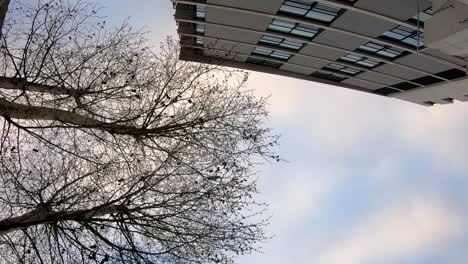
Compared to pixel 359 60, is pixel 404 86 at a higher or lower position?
lower

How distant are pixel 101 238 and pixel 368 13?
1418 cm

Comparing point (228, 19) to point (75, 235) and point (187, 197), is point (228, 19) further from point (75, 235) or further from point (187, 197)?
point (75, 235)

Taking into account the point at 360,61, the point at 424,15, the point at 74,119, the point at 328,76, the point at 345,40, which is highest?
the point at 328,76

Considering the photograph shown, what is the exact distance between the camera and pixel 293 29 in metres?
22.8

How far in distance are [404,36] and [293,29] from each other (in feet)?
17.3

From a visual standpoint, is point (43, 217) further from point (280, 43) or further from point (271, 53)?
point (271, 53)

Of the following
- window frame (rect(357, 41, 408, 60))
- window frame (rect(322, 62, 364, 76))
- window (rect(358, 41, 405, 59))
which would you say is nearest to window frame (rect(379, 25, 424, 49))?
window frame (rect(357, 41, 408, 60))

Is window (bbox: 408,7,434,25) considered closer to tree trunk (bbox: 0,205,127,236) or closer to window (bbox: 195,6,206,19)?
window (bbox: 195,6,206,19)

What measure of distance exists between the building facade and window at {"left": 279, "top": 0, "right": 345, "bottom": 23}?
44mm

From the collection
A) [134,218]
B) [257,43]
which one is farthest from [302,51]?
[134,218]

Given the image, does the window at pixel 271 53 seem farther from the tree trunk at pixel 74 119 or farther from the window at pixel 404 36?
the tree trunk at pixel 74 119

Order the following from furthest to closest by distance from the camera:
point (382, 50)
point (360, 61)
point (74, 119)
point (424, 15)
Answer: point (360, 61)
point (382, 50)
point (424, 15)
point (74, 119)

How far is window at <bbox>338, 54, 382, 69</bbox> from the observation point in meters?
25.1

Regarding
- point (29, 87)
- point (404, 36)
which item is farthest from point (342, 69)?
point (29, 87)
